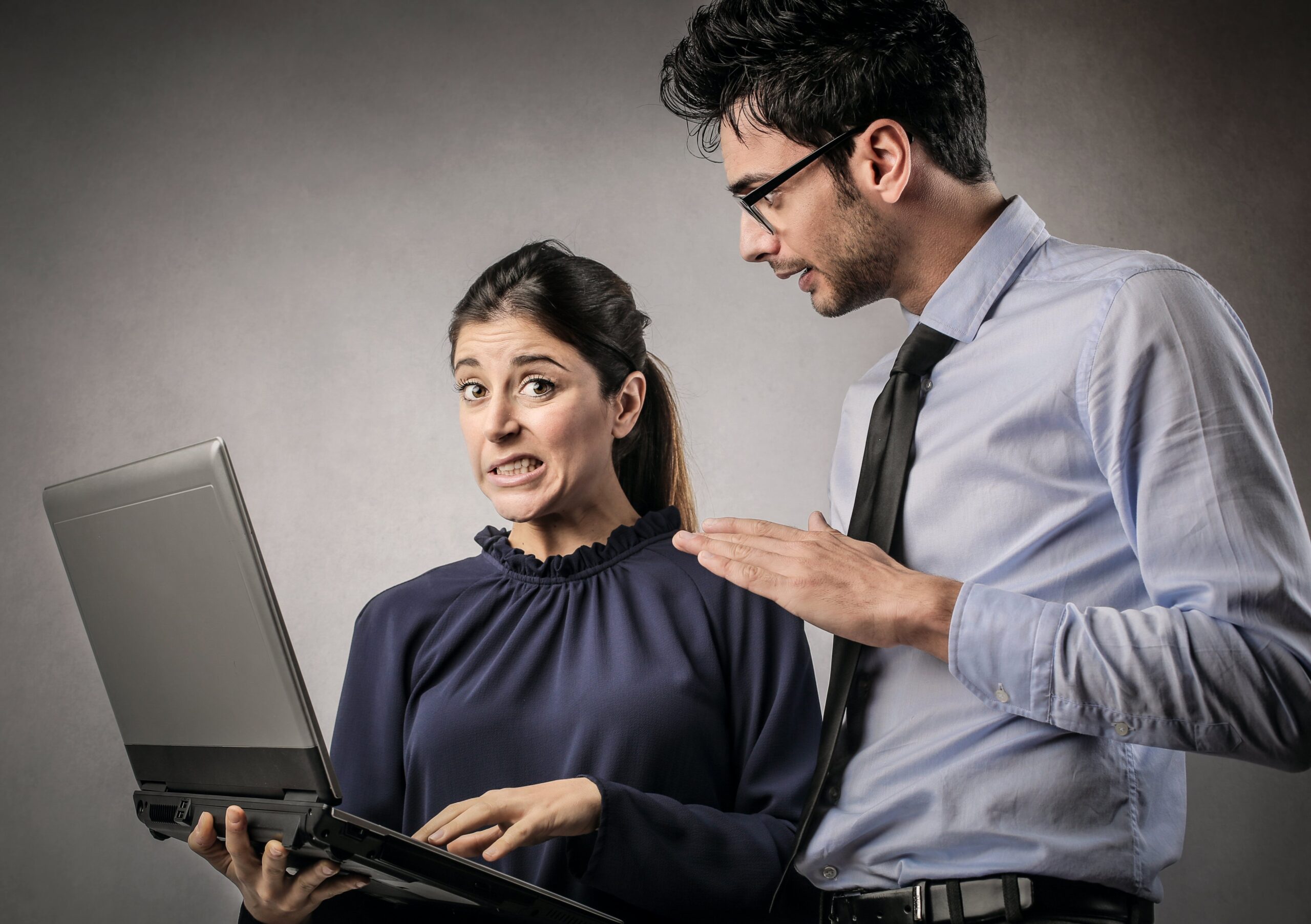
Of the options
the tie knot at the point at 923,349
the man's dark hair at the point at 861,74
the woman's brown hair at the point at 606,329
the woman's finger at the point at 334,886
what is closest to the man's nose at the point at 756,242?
the man's dark hair at the point at 861,74

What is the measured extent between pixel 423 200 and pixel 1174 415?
7.15ft

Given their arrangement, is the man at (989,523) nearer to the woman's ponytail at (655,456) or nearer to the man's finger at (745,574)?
the man's finger at (745,574)

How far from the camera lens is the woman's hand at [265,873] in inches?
42.3

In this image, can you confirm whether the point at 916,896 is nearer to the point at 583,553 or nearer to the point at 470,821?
the point at 470,821

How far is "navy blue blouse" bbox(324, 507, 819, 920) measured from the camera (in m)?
1.38

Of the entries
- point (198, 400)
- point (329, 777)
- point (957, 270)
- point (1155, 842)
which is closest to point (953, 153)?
point (957, 270)

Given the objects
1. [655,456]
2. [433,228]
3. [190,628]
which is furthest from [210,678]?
[433,228]

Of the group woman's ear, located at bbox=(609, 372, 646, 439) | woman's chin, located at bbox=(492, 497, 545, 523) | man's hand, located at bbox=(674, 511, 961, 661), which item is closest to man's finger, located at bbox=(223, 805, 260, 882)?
man's hand, located at bbox=(674, 511, 961, 661)

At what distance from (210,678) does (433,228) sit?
1.87 metres

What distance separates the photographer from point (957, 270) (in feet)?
4.19

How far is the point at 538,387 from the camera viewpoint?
1.66 m

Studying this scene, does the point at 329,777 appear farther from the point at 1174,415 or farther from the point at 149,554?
the point at 1174,415

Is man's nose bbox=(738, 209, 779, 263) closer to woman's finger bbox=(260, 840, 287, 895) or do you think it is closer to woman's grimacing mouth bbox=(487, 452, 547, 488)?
woman's grimacing mouth bbox=(487, 452, 547, 488)

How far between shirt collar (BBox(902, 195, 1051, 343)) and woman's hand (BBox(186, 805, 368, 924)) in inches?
37.9
